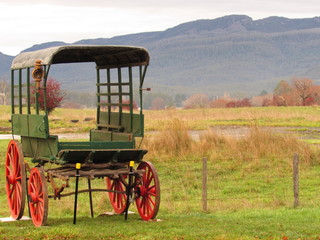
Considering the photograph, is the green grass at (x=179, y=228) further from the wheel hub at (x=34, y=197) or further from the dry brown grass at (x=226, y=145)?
the dry brown grass at (x=226, y=145)

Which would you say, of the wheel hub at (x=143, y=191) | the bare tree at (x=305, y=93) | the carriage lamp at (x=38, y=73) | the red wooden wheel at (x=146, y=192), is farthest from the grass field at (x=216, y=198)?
the bare tree at (x=305, y=93)

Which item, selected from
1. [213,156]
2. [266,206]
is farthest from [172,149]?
[266,206]

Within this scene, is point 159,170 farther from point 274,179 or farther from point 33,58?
point 33,58

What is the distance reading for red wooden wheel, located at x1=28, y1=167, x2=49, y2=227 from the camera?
37.4ft

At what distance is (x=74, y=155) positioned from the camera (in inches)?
459

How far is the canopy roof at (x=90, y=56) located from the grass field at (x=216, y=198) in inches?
118

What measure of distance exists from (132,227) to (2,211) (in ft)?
16.6

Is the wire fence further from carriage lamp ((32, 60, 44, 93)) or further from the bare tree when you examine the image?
the bare tree

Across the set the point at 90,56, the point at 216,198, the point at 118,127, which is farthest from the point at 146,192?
the point at 216,198

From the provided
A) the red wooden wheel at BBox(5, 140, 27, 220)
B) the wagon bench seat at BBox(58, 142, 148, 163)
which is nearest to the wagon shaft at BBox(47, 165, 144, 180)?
the wagon bench seat at BBox(58, 142, 148, 163)

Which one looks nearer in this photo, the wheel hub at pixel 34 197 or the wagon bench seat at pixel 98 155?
the wagon bench seat at pixel 98 155

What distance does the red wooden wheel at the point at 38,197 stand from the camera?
1141cm

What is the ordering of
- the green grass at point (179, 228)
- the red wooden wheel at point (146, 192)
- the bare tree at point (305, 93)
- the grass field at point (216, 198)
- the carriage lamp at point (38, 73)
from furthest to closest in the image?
the bare tree at point (305, 93)
the red wooden wheel at point (146, 192)
the carriage lamp at point (38, 73)
the grass field at point (216, 198)
the green grass at point (179, 228)

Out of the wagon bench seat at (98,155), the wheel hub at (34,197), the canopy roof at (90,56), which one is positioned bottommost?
the wheel hub at (34,197)
